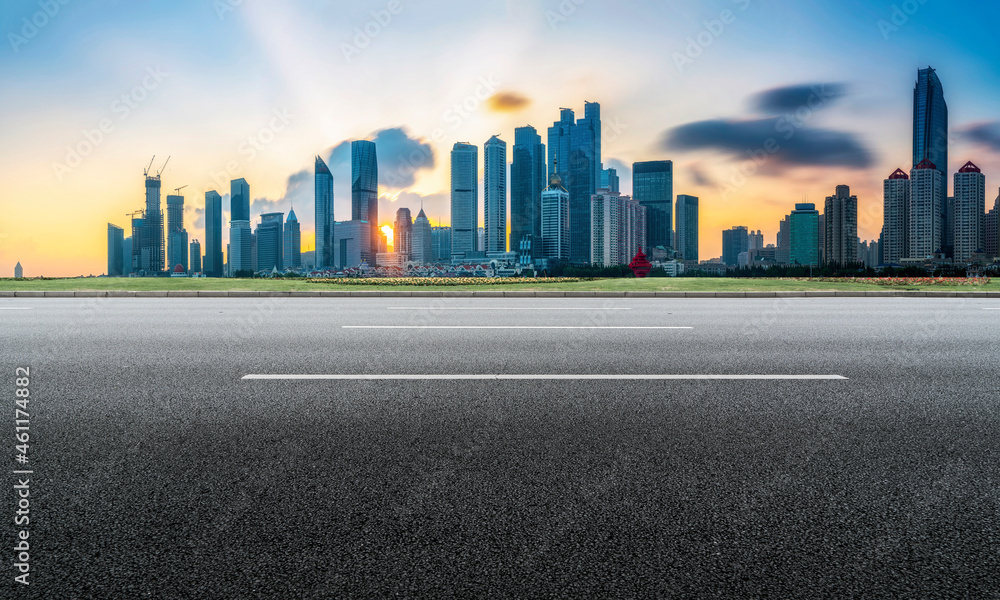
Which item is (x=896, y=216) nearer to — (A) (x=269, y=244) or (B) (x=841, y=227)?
(B) (x=841, y=227)

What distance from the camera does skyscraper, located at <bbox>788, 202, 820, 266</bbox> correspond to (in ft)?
483

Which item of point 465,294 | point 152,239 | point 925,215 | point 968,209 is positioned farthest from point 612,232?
point 465,294

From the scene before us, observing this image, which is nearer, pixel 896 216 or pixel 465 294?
pixel 465 294

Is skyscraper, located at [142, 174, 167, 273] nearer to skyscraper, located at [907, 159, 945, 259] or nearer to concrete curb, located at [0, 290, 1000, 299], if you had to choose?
concrete curb, located at [0, 290, 1000, 299]

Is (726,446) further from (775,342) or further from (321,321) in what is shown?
(321,321)

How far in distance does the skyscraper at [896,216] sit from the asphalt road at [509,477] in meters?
148

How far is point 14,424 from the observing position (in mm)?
4000

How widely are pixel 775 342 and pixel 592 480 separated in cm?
547

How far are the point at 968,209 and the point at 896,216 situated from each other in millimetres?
45886

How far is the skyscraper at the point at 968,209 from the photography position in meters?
150

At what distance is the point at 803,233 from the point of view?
158m

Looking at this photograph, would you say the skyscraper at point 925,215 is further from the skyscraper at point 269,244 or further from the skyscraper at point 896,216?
the skyscraper at point 269,244

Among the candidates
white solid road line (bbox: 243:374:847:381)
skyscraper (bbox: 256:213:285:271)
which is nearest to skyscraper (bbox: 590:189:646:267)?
skyscraper (bbox: 256:213:285:271)

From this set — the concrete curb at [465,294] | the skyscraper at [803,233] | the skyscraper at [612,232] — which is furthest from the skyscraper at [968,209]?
the concrete curb at [465,294]
